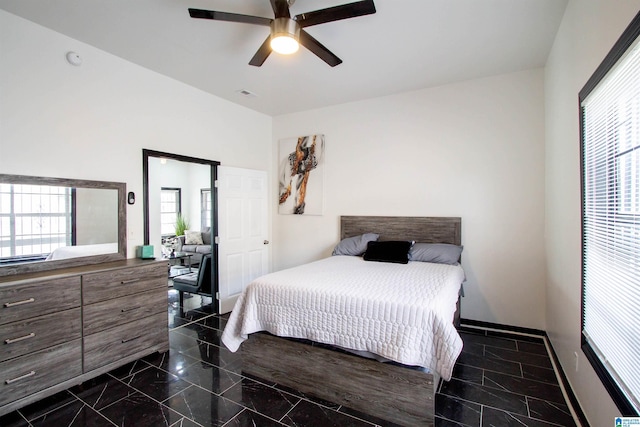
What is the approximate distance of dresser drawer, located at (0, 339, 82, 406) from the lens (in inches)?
82.5

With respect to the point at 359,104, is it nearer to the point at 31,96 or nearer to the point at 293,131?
the point at 293,131

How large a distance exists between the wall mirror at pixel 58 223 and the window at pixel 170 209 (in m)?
4.95

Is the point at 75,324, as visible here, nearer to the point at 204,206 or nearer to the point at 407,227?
the point at 407,227

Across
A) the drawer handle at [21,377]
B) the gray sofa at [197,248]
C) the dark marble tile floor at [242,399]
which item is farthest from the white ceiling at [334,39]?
the gray sofa at [197,248]

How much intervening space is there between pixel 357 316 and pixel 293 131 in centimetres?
359

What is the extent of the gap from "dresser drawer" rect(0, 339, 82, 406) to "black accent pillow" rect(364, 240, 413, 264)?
2860 millimetres

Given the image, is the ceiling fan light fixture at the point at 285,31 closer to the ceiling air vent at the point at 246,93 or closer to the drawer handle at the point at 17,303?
the ceiling air vent at the point at 246,93

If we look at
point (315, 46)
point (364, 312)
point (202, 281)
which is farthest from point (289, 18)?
point (202, 281)

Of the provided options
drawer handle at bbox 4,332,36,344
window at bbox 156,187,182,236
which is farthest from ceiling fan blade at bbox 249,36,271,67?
window at bbox 156,187,182,236

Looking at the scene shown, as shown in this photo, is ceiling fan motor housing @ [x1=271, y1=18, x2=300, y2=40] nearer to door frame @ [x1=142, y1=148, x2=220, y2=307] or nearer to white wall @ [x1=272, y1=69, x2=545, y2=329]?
door frame @ [x1=142, y1=148, x2=220, y2=307]

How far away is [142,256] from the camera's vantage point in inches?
126

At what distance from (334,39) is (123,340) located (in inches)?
129

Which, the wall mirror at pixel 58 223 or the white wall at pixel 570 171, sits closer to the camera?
the white wall at pixel 570 171

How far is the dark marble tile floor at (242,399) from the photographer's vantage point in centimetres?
207
